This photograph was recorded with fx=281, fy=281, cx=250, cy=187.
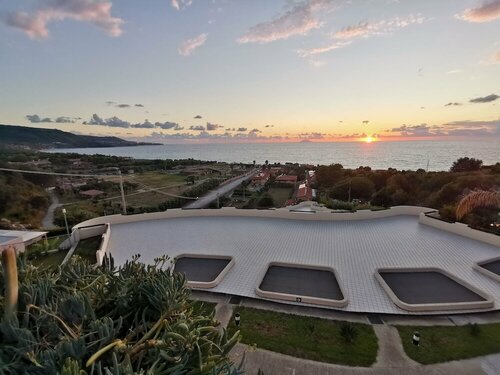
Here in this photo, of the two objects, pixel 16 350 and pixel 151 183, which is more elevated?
pixel 16 350

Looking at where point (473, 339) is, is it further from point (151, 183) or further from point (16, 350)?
point (151, 183)

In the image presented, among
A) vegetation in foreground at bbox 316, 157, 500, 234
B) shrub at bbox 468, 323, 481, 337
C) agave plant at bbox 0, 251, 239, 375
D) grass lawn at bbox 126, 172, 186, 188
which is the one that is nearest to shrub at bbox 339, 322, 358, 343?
shrub at bbox 468, 323, 481, 337

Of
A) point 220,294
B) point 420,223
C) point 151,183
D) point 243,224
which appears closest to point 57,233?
point 243,224

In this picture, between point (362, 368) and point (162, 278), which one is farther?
point (362, 368)

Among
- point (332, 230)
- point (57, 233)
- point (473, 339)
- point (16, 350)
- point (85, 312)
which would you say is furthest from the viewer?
point (57, 233)

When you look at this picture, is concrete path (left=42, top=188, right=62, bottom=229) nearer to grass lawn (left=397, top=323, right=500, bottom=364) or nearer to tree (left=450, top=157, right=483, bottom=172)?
grass lawn (left=397, top=323, right=500, bottom=364)

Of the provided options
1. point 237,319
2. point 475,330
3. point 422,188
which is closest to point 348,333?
point 237,319
